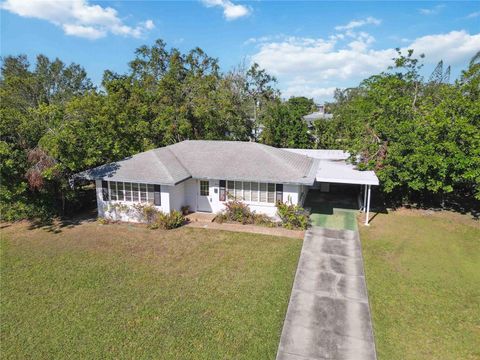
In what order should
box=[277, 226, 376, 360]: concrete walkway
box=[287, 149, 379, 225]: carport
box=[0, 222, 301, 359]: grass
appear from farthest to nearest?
box=[287, 149, 379, 225]: carport, box=[0, 222, 301, 359]: grass, box=[277, 226, 376, 360]: concrete walkway

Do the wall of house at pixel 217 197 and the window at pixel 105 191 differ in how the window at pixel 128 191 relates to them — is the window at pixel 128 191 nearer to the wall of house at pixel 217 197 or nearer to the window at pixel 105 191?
the window at pixel 105 191

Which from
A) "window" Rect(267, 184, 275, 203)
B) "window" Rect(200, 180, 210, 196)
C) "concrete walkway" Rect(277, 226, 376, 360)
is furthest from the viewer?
"window" Rect(200, 180, 210, 196)

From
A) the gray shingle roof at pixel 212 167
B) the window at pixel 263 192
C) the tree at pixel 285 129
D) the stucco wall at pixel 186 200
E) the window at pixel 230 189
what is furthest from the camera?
the tree at pixel 285 129

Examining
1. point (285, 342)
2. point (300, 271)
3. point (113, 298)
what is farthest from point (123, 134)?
point (285, 342)

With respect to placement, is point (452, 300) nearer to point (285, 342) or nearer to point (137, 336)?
point (285, 342)

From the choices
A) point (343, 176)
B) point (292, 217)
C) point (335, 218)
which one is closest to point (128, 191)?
point (292, 217)

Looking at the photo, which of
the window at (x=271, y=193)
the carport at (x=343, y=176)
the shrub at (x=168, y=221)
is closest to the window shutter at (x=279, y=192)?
the window at (x=271, y=193)

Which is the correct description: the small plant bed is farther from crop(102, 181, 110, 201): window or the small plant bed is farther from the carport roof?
crop(102, 181, 110, 201): window

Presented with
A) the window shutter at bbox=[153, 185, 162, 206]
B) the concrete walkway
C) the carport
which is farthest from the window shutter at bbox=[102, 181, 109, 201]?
the carport
